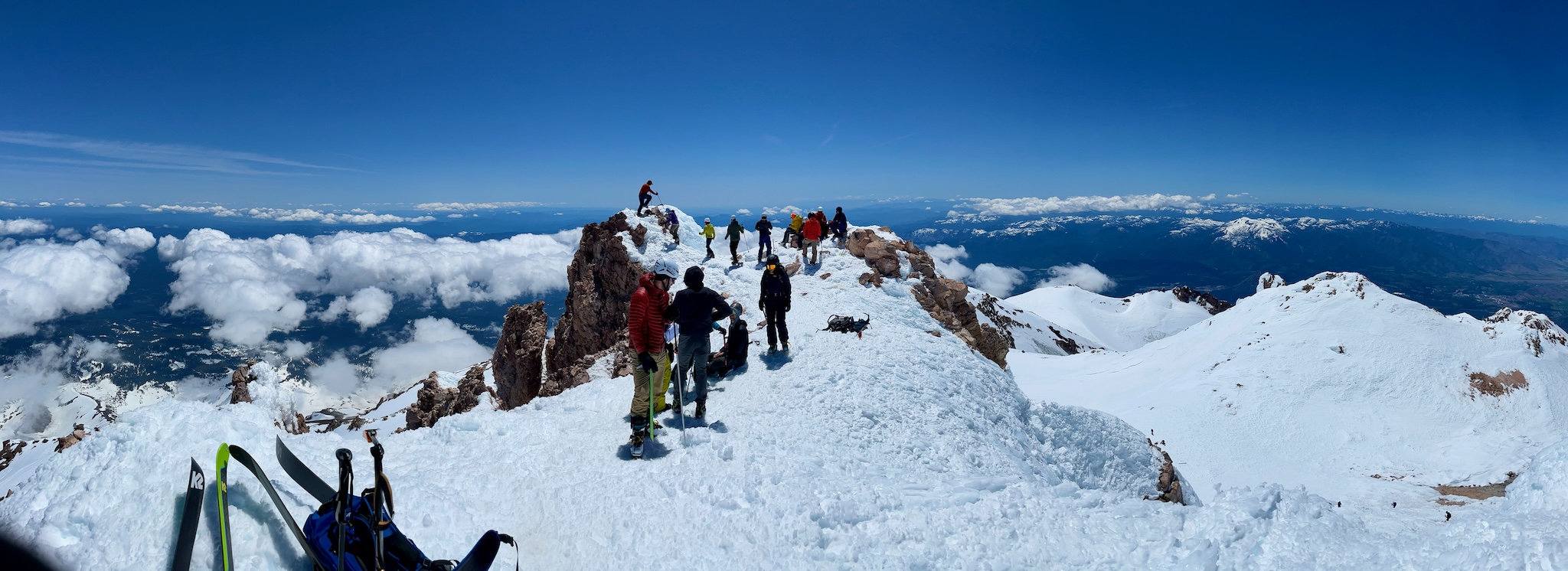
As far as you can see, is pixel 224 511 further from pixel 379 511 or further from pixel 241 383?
pixel 241 383

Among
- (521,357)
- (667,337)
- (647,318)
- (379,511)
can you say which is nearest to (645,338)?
(647,318)

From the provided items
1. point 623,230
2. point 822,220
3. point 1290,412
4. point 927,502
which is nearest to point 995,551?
point 927,502

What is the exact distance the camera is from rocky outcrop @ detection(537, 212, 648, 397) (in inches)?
1089

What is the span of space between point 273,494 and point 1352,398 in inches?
1529

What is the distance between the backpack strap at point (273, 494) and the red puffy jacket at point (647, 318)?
4883 millimetres

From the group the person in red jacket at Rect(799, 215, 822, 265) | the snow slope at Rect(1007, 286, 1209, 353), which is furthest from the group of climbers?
the snow slope at Rect(1007, 286, 1209, 353)

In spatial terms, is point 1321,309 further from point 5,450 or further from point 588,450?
point 5,450

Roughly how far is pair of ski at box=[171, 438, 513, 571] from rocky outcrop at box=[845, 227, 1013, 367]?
19.5 meters

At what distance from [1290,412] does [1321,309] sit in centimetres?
1394

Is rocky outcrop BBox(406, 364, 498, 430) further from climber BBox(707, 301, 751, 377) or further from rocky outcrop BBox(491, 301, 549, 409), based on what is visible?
climber BBox(707, 301, 751, 377)

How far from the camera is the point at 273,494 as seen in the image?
441 centimetres

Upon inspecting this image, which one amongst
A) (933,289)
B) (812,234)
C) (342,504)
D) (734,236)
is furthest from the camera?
(734,236)

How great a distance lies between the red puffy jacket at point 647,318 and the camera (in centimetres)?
905

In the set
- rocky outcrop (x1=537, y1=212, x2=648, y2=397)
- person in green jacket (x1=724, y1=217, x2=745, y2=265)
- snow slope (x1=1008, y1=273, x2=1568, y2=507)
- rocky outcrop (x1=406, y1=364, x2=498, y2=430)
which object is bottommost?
rocky outcrop (x1=406, y1=364, x2=498, y2=430)
